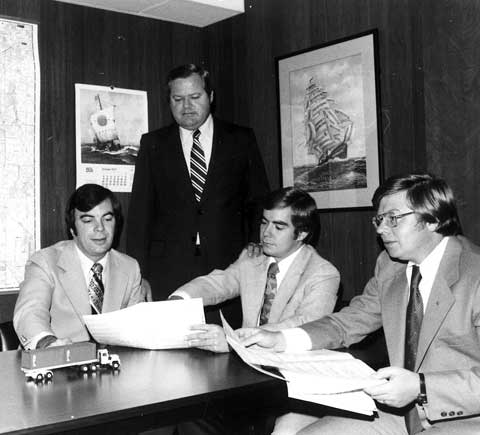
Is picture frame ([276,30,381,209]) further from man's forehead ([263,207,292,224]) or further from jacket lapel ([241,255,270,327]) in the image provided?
jacket lapel ([241,255,270,327])

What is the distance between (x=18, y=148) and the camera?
3.79 m

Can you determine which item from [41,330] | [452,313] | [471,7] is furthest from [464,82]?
[41,330]

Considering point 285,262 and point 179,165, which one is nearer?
point 285,262

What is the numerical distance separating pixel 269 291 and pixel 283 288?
3.5 inches

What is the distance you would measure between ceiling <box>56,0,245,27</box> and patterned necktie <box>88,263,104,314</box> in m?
1.78

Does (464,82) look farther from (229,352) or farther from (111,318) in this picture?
(111,318)

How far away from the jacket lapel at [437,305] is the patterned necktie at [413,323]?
1.9 inches

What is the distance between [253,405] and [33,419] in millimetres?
650

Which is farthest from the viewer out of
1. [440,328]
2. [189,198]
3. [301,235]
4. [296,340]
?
[189,198]

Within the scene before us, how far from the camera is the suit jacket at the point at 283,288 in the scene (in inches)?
113

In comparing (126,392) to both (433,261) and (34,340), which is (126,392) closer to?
(34,340)

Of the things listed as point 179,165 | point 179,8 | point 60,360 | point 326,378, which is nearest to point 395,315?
point 326,378

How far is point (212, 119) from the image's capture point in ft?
12.8

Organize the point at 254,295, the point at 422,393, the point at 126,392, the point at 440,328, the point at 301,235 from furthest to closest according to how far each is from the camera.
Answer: the point at 301,235, the point at 254,295, the point at 440,328, the point at 422,393, the point at 126,392
